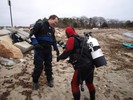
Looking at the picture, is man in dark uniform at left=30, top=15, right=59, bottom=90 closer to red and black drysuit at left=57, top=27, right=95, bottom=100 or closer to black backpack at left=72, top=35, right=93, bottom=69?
red and black drysuit at left=57, top=27, right=95, bottom=100

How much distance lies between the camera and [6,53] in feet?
19.7

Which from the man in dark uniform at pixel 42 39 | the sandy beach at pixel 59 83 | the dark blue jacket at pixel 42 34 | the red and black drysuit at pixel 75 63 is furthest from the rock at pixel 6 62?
the red and black drysuit at pixel 75 63

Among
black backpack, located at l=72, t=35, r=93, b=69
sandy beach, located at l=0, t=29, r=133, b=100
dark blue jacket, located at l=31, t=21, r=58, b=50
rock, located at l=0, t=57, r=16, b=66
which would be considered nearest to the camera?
black backpack, located at l=72, t=35, r=93, b=69

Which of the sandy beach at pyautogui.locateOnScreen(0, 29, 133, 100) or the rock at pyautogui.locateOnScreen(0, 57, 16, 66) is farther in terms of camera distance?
the rock at pyautogui.locateOnScreen(0, 57, 16, 66)

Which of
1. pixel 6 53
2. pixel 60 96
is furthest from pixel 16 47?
pixel 60 96

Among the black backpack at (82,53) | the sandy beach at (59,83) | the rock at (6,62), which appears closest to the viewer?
the black backpack at (82,53)

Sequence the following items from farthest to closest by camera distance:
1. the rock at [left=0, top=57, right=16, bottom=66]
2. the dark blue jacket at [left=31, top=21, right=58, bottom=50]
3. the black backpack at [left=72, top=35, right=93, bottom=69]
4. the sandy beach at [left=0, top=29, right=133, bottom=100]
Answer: the rock at [left=0, top=57, right=16, bottom=66], the sandy beach at [left=0, top=29, right=133, bottom=100], the dark blue jacket at [left=31, top=21, right=58, bottom=50], the black backpack at [left=72, top=35, right=93, bottom=69]

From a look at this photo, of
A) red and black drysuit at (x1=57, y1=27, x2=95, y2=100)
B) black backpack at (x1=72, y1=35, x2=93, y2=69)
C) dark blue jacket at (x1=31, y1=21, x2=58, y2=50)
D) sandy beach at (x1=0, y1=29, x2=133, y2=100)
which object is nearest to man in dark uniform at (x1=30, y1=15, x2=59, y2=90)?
dark blue jacket at (x1=31, y1=21, x2=58, y2=50)

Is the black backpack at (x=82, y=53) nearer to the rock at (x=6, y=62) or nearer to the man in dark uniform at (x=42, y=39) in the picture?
the man in dark uniform at (x=42, y=39)

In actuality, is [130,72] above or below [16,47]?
below

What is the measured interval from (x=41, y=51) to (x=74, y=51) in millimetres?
1083

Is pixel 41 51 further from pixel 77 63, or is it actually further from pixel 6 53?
pixel 6 53

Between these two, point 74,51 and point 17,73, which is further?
point 17,73

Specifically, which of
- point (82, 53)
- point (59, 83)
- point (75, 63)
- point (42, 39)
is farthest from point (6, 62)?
point (82, 53)
